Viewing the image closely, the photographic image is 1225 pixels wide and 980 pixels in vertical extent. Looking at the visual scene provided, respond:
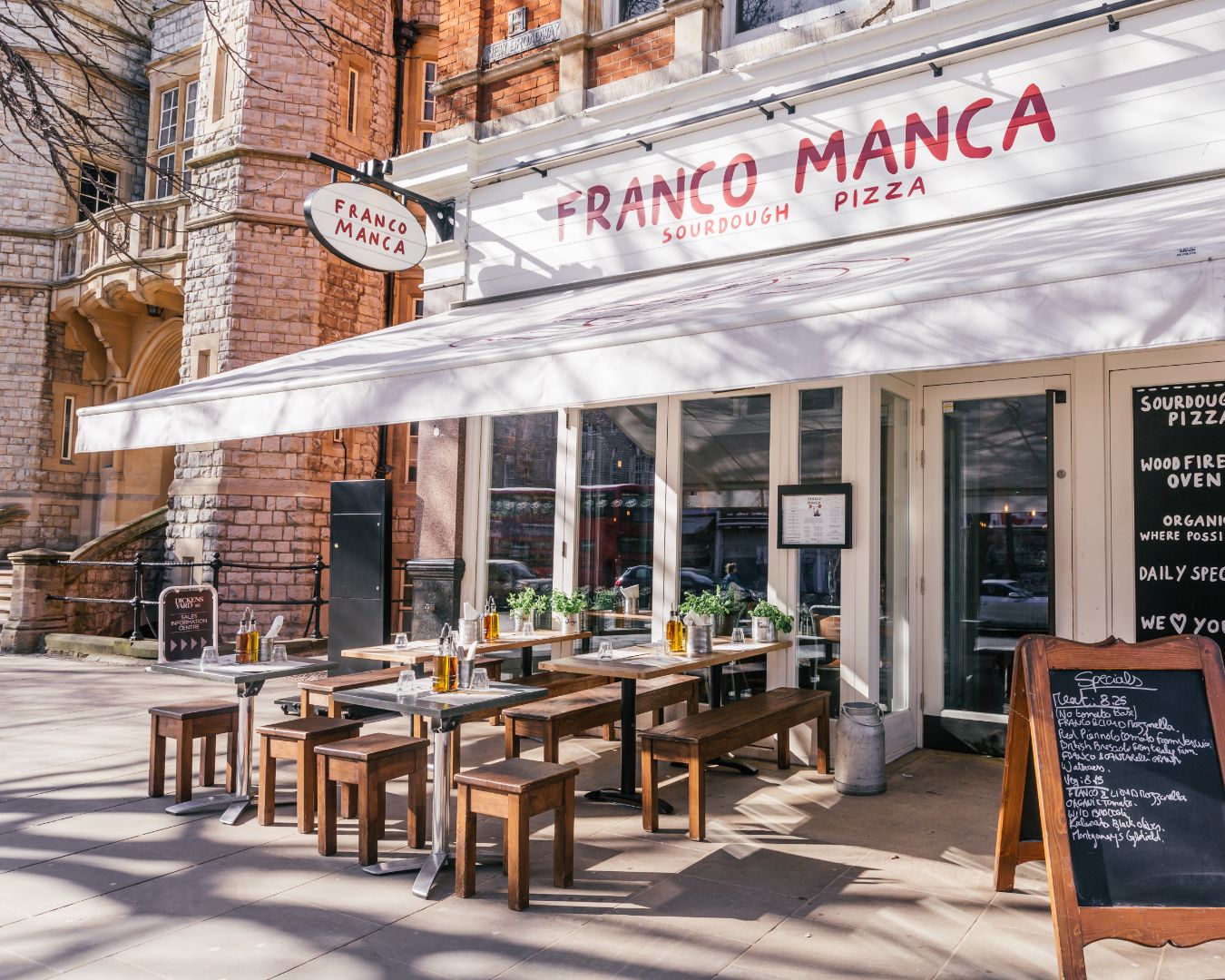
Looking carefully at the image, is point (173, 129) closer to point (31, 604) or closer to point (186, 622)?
point (31, 604)

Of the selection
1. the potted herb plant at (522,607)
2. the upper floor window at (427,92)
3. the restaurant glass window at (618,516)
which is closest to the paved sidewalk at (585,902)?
the restaurant glass window at (618,516)

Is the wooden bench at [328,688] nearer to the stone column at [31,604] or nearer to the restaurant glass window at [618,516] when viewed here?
the restaurant glass window at [618,516]

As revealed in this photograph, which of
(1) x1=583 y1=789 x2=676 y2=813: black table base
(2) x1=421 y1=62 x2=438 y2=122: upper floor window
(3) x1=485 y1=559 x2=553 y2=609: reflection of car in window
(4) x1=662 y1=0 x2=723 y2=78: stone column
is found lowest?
(1) x1=583 y1=789 x2=676 y2=813: black table base

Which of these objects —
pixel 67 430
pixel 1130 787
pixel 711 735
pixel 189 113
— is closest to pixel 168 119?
pixel 189 113

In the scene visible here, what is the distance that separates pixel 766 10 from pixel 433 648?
5.25m

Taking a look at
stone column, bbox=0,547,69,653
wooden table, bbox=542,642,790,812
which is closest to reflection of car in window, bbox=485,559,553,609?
wooden table, bbox=542,642,790,812

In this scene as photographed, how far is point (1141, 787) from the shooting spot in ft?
10.5

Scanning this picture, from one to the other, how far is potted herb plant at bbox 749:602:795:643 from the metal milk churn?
0.85 meters

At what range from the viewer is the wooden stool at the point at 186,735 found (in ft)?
16.8

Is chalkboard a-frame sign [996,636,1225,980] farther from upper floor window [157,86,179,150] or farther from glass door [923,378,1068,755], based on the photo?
upper floor window [157,86,179,150]

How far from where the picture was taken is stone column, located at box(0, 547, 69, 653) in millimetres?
11820

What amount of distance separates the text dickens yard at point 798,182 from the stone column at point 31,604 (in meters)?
8.79

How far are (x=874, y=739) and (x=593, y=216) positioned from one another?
4.38 meters

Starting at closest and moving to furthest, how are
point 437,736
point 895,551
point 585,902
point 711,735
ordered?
point 585,902
point 437,736
point 711,735
point 895,551
